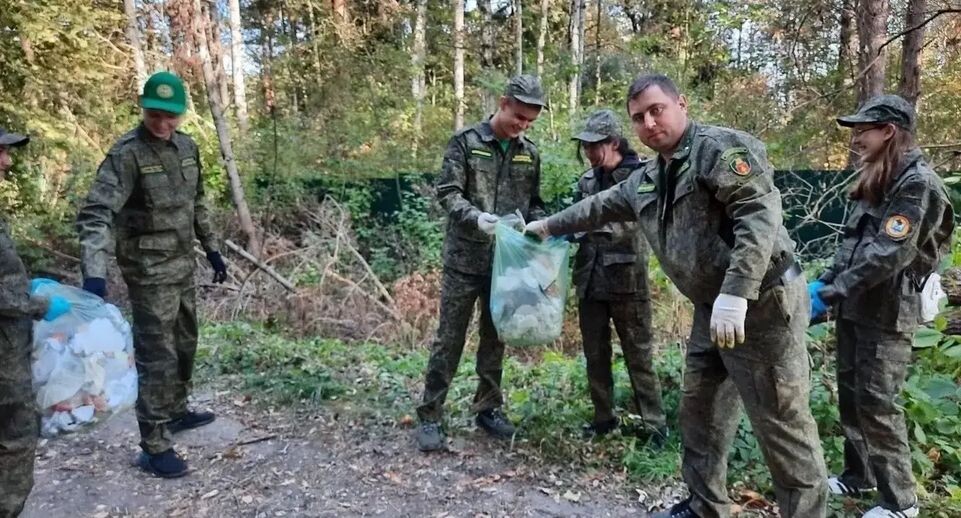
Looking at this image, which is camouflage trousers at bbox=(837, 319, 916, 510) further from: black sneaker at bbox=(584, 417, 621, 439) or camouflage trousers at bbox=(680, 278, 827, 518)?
black sneaker at bbox=(584, 417, 621, 439)

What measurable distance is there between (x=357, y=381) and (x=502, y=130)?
2307 mm

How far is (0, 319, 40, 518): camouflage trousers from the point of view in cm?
257

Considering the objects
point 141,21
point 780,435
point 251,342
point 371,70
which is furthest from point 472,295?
point 141,21

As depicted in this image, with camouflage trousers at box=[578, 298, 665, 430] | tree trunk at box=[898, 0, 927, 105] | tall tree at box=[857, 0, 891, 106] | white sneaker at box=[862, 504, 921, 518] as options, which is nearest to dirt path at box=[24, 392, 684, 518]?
camouflage trousers at box=[578, 298, 665, 430]

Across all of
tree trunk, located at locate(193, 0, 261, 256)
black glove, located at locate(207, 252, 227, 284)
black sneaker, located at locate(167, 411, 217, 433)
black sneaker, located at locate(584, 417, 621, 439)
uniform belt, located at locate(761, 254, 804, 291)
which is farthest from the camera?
tree trunk, located at locate(193, 0, 261, 256)

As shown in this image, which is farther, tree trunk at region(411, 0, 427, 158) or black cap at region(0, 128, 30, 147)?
tree trunk at region(411, 0, 427, 158)

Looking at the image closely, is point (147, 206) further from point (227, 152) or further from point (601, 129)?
point (227, 152)

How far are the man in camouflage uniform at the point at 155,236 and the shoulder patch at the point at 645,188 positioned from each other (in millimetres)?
2398

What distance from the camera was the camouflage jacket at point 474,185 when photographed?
376 centimetres

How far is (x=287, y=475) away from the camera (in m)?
3.63

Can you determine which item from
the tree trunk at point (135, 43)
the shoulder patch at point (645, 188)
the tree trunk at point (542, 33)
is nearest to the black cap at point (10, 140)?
the shoulder patch at point (645, 188)

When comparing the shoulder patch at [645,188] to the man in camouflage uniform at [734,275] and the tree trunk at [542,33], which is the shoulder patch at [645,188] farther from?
the tree trunk at [542,33]

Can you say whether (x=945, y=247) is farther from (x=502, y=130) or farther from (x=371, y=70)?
(x=371, y=70)

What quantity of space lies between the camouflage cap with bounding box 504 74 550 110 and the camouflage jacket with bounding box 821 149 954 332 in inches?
65.0
